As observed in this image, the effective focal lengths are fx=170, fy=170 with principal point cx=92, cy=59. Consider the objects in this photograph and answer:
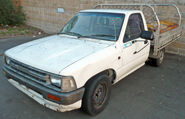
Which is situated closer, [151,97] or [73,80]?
[73,80]

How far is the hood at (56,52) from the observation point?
2586mm

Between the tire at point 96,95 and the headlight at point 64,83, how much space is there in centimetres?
35

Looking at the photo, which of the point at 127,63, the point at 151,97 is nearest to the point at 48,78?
Answer: the point at 127,63

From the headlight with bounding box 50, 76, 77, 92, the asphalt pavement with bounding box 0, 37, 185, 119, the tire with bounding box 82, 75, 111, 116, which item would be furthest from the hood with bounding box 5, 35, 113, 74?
the asphalt pavement with bounding box 0, 37, 185, 119

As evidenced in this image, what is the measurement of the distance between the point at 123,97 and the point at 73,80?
1.71 meters

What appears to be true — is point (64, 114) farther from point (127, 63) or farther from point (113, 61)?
point (127, 63)

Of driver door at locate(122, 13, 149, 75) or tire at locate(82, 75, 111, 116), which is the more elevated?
driver door at locate(122, 13, 149, 75)

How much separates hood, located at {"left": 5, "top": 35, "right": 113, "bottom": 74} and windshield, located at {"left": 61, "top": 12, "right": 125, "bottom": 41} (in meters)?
0.21

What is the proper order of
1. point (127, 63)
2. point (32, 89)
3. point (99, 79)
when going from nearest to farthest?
1. point (32, 89)
2. point (99, 79)
3. point (127, 63)

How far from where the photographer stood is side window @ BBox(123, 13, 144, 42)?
3.70 m

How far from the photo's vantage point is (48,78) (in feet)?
8.34

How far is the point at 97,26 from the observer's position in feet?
12.4

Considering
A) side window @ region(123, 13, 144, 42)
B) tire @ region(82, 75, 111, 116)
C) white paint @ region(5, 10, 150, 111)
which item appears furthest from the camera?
side window @ region(123, 13, 144, 42)

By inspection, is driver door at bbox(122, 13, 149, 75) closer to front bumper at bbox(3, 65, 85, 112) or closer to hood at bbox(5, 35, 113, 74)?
hood at bbox(5, 35, 113, 74)
